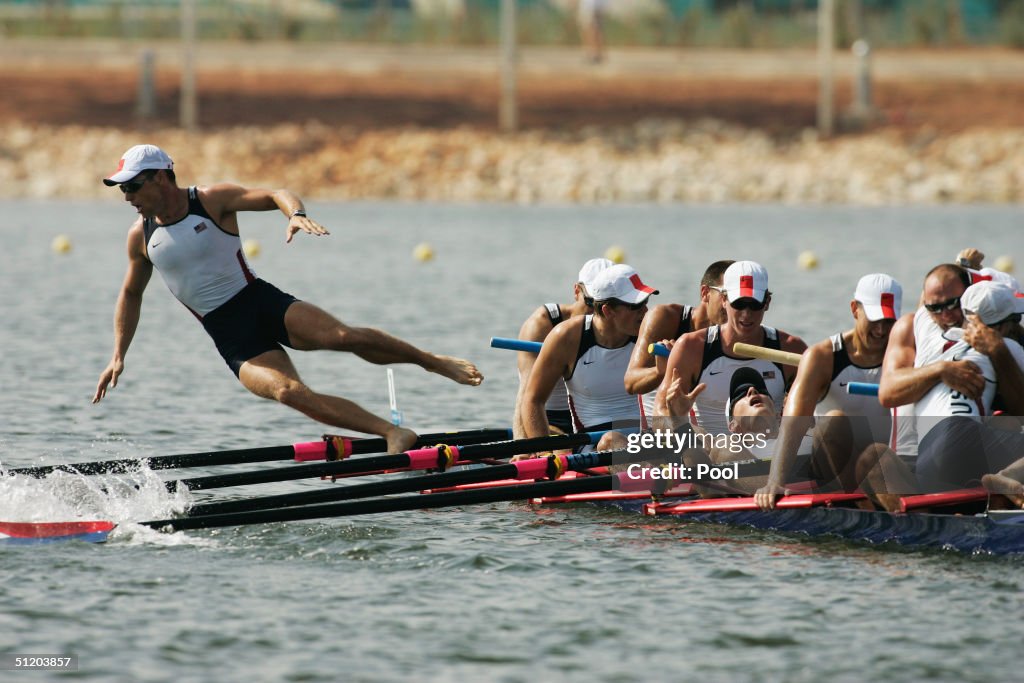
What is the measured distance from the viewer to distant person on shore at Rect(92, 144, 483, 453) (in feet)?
34.3

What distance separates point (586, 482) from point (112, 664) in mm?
3416

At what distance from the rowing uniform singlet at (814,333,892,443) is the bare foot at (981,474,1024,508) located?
739 mm

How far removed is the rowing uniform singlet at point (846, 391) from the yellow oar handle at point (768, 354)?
15.7 inches

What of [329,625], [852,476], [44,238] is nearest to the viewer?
[329,625]

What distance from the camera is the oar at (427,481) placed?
380 inches

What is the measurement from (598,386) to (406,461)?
1543 mm

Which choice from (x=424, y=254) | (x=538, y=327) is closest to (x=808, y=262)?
(x=424, y=254)

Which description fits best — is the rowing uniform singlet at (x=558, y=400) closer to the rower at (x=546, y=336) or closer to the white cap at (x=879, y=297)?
the rower at (x=546, y=336)

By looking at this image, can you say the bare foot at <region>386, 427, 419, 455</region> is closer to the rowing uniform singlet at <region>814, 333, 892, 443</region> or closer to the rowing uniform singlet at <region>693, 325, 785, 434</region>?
the rowing uniform singlet at <region>693, 325, 785, 434</region>

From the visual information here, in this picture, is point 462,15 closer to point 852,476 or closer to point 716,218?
point 716,218

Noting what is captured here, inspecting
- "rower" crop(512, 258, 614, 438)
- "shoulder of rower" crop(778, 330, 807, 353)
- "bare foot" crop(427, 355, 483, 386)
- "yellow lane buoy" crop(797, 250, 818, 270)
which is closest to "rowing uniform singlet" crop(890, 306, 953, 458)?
"shoulder of rower" crop(778, 330, 807, 353)

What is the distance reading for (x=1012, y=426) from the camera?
354 inches

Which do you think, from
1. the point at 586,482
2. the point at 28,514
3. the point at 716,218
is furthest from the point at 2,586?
the point at 716,218

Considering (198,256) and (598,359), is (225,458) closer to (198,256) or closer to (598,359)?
(198,256)
